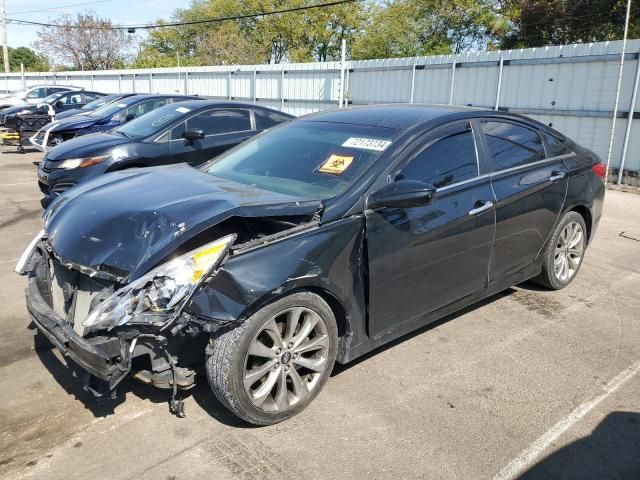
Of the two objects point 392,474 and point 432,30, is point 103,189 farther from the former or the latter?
point 432,30

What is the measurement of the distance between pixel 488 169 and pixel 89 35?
51479mm

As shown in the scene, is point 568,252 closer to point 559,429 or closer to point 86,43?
point 559,429

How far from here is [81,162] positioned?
→ 7.17m

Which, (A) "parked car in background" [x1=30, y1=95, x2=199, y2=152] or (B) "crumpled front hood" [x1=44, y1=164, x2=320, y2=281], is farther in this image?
(A) "parked car in background" [x1=30, y1=95, x2=199, y2=152]

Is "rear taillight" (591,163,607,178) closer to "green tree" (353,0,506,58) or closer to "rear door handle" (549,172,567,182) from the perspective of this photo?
"rear door handle" (549,172,567,182)

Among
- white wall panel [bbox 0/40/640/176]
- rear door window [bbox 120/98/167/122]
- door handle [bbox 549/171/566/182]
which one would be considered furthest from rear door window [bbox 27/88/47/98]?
door handle [bbox 549/171/566/182]

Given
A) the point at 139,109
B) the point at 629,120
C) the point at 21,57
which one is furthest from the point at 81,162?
the point at 21,57

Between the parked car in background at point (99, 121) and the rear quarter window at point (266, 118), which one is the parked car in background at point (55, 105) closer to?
the parked car in background at point (99, 121)

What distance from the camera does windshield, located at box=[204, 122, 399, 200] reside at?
3453 millimetres

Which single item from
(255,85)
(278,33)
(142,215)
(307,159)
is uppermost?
(278,33)

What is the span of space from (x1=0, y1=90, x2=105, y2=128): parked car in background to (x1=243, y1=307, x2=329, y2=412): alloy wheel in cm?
1446

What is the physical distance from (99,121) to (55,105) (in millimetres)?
8470

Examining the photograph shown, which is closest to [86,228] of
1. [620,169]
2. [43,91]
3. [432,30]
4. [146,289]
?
[146,289]

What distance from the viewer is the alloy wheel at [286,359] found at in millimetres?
2898
